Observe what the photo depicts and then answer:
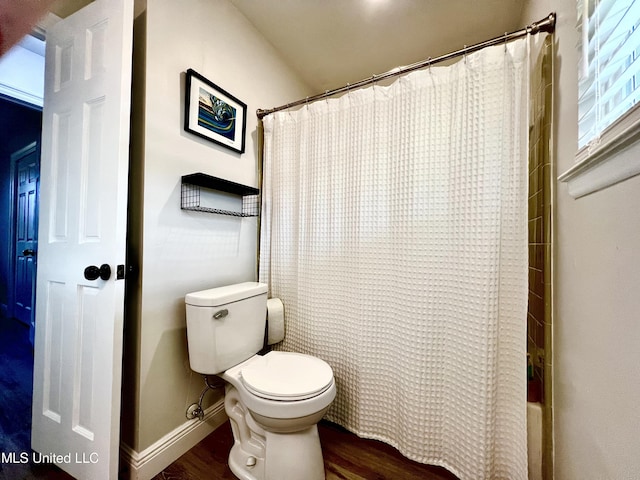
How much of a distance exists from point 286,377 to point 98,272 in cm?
85

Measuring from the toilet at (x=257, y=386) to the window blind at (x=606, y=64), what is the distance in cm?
121

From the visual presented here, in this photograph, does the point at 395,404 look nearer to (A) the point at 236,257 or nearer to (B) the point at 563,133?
(A) the point at 236,257

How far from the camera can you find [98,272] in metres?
0.97

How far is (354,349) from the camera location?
139cm

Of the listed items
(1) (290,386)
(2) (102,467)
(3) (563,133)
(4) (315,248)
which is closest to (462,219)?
(3) (563,133)

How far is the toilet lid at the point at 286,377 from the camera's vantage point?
1008 mm

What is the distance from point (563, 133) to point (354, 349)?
127cm

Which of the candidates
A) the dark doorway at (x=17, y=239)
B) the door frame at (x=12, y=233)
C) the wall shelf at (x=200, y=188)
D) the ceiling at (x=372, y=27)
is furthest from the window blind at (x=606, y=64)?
the door frame at (x=12, y=233)

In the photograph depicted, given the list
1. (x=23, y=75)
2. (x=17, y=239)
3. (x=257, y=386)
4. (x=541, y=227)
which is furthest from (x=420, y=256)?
(x=17, y=239)

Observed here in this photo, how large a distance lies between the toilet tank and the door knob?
32cm

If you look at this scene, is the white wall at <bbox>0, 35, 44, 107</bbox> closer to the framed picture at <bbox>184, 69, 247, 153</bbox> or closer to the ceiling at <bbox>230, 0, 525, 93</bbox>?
the framed picture at <bbox>184, 69, 247, 153</bbox>

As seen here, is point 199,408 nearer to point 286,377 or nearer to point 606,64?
point 286,377

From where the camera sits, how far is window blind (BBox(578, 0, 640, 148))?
1.74 ft

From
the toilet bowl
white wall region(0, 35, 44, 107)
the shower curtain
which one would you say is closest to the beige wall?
the toilet bowl
